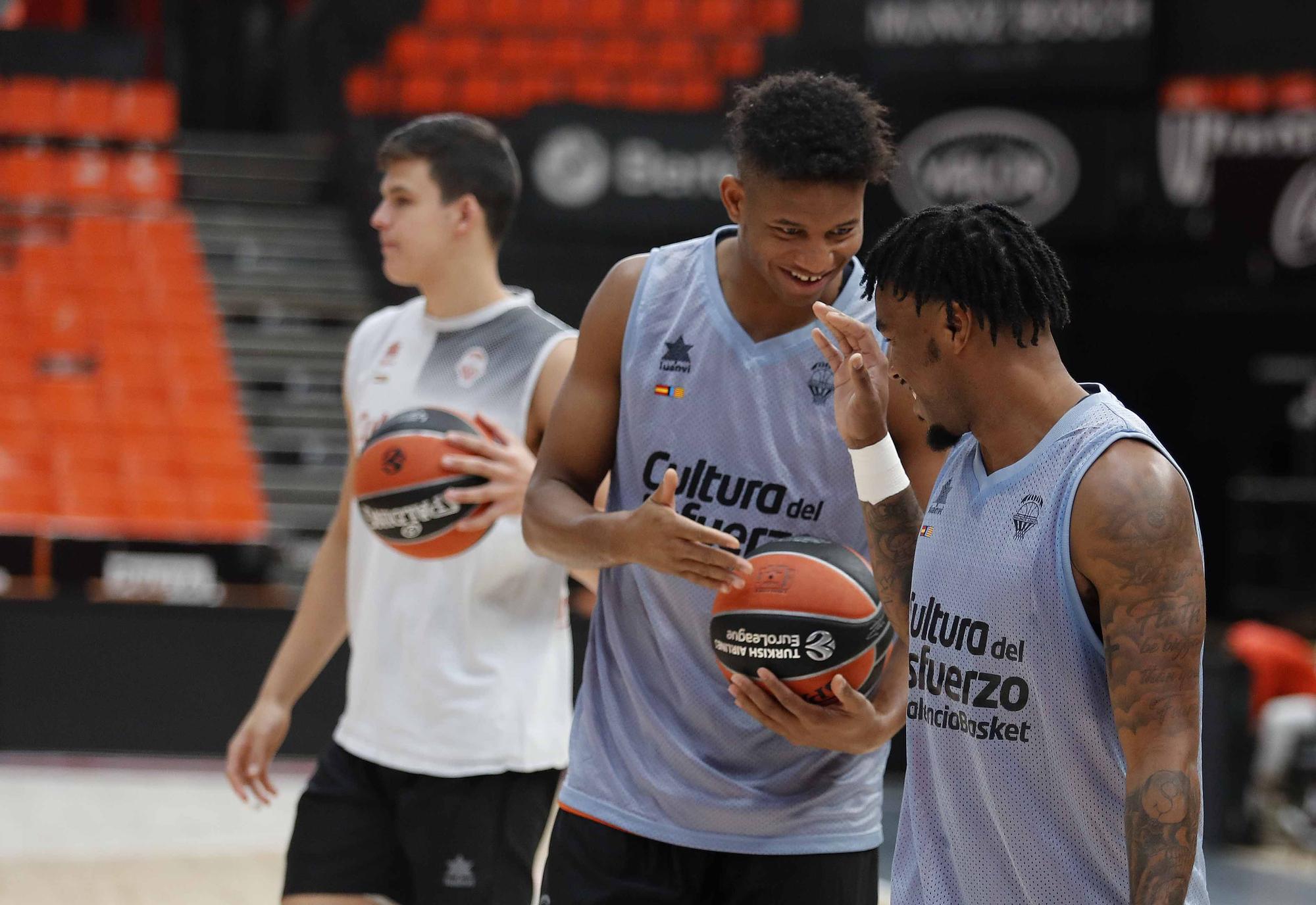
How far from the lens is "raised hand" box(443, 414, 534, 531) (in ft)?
11.3

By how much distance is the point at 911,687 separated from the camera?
Answer: 2.28 meters

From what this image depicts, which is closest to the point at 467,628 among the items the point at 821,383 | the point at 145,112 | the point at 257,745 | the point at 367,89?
the point at 257,745

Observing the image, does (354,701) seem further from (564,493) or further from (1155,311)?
(1155,311)

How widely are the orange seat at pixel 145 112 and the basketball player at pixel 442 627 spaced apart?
10.8m

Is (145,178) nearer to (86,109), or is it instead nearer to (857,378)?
(86,109)

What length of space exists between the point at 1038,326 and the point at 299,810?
2.03 m

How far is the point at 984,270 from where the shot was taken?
216 cm

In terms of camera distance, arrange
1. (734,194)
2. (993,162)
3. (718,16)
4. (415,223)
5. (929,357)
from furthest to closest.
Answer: (718,16) < (993,162) < (415,223) < (734,194) < (929,357)

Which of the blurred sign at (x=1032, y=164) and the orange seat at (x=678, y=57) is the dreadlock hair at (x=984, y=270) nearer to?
the blurred sign at (x=1032, y=164)

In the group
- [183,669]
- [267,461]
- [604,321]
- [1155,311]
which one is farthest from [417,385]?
[1155,311]

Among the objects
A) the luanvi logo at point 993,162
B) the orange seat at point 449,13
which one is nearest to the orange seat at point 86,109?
the orange seat at point 449,13

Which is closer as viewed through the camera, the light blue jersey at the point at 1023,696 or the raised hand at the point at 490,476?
the light blue jersey at the point at 1023,696

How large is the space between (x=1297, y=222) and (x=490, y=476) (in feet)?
29.0

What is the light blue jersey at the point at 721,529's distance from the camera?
9.36ft
